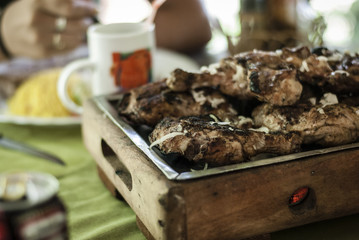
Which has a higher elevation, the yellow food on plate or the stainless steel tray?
the stainless steel tray

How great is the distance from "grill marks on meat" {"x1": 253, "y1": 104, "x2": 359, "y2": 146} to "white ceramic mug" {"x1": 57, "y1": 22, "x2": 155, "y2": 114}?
2.22 feet

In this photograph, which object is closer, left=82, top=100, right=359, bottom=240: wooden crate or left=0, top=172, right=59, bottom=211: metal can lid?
left=0, top=172, right=59, bottom=211: metal can lid

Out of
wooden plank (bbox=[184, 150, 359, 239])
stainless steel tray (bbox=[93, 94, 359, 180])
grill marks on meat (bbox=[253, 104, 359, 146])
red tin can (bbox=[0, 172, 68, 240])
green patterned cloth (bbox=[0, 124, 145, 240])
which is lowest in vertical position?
green patterned cloth (bbox=[0, 124, 145, 240])

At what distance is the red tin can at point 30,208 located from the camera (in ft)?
2.29

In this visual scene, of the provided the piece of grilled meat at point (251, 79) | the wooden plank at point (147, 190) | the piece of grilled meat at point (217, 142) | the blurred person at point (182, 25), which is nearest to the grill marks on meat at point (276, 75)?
the piece of grilled meat at point (251, 79)

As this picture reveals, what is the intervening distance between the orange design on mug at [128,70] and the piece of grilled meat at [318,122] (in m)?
0.66

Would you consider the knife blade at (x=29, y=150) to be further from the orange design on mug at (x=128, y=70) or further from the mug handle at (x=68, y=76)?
the orange design on mug at (x=128, y=70)

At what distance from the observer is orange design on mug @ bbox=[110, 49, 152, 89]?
1723 millimetres

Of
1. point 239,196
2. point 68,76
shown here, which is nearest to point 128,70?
point 68,76

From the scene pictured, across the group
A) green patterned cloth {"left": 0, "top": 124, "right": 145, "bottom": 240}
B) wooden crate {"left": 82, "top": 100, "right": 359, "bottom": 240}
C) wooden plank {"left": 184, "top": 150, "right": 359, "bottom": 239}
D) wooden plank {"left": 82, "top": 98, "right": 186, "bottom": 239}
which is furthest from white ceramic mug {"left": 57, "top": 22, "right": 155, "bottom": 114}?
wooden plank {"left": 184, "top": 150, "right": 359, "bottom": 239}

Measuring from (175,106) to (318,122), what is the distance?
1.29 feet

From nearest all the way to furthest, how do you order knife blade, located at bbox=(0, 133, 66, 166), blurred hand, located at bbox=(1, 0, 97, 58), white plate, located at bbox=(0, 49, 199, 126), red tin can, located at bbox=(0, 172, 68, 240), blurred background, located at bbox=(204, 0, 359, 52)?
red tin can, located at bbox=(0, 172, 68, 240) < knife blade, located at bbox=(0, 133, 66, 166) < blurred background, located at bbox=(204, 0, 359, 52) < white plate, located at bbox=(0, 49, 199, 126) < blurred hand, located at bbox=(1, 0, 97, 58)

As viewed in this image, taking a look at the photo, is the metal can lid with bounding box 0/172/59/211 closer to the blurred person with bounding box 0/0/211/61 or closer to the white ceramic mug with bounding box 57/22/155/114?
the white ceramic mug with bounding box 57/22/155/114

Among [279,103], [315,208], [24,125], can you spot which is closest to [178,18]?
[24,125]
